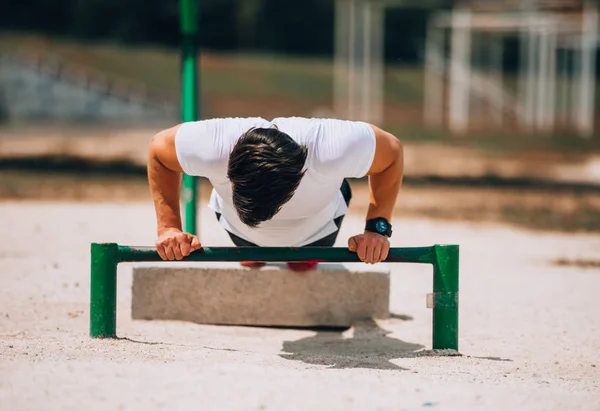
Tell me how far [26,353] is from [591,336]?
3015mm

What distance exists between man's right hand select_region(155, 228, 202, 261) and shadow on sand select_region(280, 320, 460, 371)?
0.64 meters

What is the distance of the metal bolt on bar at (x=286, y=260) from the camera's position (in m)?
4.12

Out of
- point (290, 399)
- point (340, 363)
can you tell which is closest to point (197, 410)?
point (290, 399)

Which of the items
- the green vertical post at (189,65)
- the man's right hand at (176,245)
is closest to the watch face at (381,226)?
the man's right hand at (176,245)

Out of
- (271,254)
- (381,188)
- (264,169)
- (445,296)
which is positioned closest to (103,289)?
(271,254)

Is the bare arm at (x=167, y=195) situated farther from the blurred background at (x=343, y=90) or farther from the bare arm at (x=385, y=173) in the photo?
the blurred background at (x=343, y=90)

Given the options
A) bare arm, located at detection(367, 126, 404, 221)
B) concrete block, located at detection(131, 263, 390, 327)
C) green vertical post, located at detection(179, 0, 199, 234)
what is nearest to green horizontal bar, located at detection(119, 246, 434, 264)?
bare arm, located at detection(367, 126, 404, 221)

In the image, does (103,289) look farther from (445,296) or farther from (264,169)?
(445,296)

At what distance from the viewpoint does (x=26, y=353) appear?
3.80 metres

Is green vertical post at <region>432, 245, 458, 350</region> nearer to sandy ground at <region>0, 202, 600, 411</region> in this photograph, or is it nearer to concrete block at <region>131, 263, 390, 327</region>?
sandy ground at <region>0, 202, 600, 411</region>

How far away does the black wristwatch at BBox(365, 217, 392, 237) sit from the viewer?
4203mm

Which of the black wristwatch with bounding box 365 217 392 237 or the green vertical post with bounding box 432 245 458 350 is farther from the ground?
the black wristwatch with bounding box 365 217 392 237

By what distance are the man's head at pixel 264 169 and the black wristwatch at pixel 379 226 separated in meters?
0.57

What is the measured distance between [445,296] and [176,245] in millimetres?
1253
